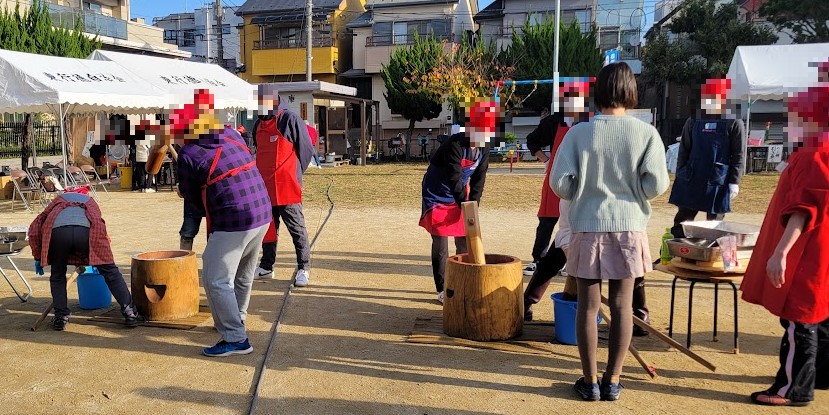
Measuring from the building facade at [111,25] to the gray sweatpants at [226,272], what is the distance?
2592cm

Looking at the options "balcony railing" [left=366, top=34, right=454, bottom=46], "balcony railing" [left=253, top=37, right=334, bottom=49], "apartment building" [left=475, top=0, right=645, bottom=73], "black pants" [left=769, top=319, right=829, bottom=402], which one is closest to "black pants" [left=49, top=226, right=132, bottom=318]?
"black pants" [left=769, top=319, right=829, bottom=402]

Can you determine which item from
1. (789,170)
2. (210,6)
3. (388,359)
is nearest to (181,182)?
(388,359)

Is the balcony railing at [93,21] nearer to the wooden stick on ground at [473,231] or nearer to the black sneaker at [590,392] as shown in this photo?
the wooden stick on ground at [473,231]

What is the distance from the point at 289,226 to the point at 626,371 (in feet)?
11.1

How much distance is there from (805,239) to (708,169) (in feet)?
7.83

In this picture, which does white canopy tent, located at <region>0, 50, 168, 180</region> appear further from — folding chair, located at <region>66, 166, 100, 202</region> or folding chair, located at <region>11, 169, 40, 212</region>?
folding chair, located at <region>11, 169, 40, 212</region>

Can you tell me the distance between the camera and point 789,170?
10.6 feet

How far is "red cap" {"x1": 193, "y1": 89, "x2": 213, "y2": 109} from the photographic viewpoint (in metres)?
4.04

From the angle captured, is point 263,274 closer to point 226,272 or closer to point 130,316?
point 130,316

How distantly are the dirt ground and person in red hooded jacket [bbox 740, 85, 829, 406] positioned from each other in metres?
0.23

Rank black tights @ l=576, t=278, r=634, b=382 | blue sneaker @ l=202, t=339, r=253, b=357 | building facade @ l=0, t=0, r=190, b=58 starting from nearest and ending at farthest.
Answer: black tights @ l=576, t=278, r=634, b=382 < blue sneaker @ l=202, t=339, r=253, b=357 < building facade @ l=0, t=0, r=190, b=58

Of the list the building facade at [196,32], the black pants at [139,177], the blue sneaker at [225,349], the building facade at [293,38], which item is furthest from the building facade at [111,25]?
the blue sneaker at [225,349]

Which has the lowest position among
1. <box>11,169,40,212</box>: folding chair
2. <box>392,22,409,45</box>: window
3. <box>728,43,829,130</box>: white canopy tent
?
<box>11,169,40,212</box>: folding chair

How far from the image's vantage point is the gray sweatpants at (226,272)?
13.1 ft
